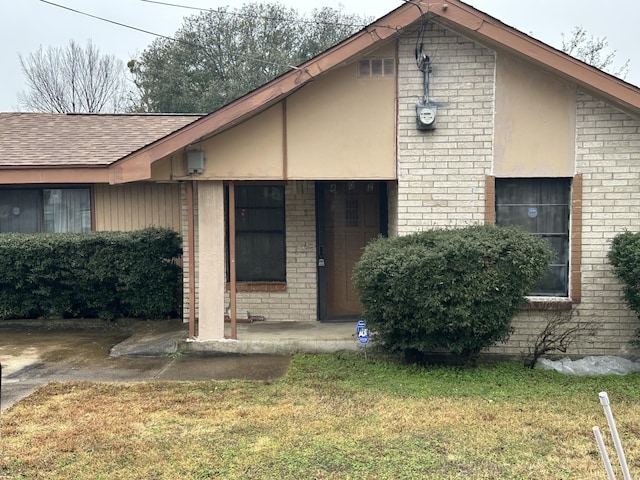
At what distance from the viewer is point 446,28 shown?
747cm

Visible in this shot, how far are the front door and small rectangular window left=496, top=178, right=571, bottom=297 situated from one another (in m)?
2.43

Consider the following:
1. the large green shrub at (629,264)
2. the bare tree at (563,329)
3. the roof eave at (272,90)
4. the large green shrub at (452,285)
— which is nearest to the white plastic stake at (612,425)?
the large green shrub at (452,285)

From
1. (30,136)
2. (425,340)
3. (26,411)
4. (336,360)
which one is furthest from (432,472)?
(30,136)

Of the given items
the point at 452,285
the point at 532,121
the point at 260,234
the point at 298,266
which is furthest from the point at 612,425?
the point at 260,234

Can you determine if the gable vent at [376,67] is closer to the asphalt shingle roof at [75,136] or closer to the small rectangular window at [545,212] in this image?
the small rectangular window at [545,212]

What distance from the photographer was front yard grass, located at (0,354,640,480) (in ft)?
14.4

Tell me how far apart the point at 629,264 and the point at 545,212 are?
130cm

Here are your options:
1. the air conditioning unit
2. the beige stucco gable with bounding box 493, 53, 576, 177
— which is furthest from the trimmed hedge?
the beige stucco gable with bounding box 493, 53, 576, 177

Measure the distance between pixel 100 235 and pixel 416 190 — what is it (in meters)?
5.16

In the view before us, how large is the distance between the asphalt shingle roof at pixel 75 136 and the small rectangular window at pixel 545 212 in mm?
5668

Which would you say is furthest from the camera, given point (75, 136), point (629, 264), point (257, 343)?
point (75, 136)

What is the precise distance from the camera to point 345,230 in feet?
31.8

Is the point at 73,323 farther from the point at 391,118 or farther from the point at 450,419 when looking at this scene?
the point at 450,419

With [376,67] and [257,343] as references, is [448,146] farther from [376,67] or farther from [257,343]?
[257,343]
